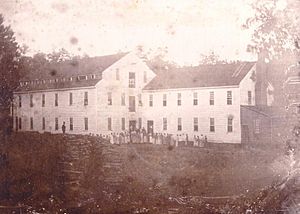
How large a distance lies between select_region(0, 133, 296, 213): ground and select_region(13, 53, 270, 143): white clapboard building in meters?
0.10

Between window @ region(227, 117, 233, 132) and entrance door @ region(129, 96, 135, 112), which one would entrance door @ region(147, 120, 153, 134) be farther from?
window @ region(227, 117, 233, 132)

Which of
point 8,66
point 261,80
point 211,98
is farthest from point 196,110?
point 8,66

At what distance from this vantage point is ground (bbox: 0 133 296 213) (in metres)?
2.23

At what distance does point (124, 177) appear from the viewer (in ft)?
7.37

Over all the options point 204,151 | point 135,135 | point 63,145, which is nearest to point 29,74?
point 63,145

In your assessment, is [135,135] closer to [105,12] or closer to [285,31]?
[105,12]

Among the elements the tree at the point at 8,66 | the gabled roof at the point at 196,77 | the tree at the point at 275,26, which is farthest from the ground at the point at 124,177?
the tree at the point at 275,26

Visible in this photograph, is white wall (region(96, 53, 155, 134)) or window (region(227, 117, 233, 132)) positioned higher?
white wall (region(96, 53, 155, 134))

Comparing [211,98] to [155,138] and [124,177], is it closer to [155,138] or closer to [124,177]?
[155,138]

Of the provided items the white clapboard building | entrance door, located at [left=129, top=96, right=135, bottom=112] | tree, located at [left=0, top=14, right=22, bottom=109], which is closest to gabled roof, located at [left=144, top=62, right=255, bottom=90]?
the white clapboard building

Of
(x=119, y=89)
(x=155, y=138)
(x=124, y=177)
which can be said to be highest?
(x=119, y=89)

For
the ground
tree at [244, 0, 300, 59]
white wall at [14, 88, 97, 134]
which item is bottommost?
the ground

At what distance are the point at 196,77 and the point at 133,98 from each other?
1.32 feet

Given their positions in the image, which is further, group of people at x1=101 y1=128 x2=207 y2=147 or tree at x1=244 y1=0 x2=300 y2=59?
tree at x1=244 y1=0 x2=300 y2=59
